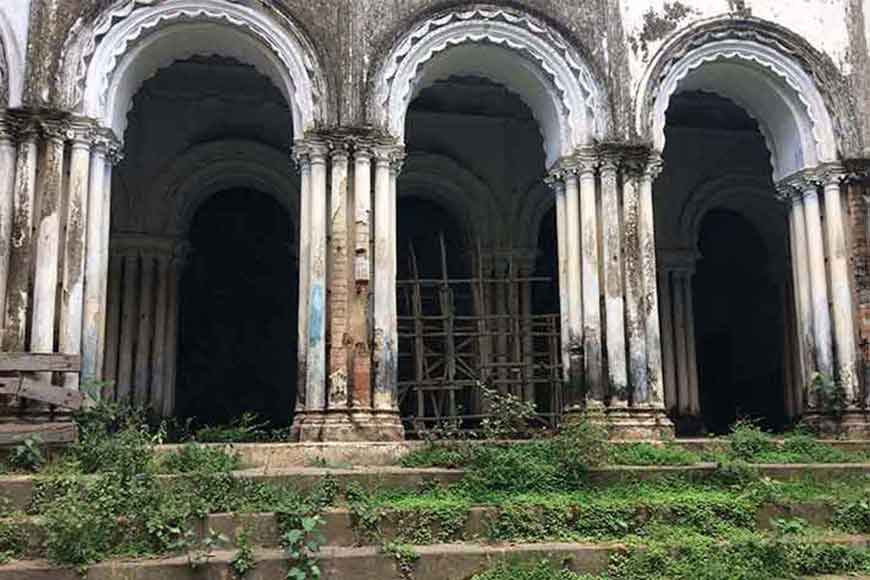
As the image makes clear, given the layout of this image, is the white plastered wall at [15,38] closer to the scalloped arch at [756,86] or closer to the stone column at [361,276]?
the stone column at [361,276]

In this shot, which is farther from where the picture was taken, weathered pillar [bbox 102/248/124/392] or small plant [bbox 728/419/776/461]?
weathered pillar [bbox 102/248/124/392]

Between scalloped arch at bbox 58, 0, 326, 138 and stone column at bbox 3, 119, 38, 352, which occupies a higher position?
scalloped arch at bbox 58, 0, 326, 138

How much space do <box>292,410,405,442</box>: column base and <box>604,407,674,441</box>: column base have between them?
2.44m

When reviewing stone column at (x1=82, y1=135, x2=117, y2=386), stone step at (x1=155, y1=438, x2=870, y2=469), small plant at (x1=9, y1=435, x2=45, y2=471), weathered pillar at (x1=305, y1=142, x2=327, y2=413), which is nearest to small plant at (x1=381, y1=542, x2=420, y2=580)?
stone step at (x1=155, y1=438, x2=870, y2=469)

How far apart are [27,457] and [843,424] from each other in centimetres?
917

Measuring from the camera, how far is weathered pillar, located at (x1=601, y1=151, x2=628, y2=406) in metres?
11.1

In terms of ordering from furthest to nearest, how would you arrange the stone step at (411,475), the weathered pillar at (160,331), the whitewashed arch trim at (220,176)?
the whitewashed arch trim at (220,176)
the weathered pillar at (160,331)
the stone step at (411,475)

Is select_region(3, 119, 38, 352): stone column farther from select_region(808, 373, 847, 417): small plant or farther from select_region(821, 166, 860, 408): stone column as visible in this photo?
select_region(821, 166, 860, 408): stone column

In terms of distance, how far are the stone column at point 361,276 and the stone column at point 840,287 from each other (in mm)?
5888

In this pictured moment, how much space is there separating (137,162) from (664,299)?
8500mm

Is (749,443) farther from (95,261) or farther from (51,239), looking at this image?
(51,239)

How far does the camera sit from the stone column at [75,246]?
33.1ft

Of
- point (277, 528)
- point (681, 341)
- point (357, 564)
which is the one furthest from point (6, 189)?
point (681, 341)

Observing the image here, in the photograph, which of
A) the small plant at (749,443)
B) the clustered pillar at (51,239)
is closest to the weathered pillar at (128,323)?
the clustered pillar at (51,239)
